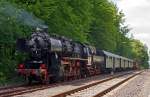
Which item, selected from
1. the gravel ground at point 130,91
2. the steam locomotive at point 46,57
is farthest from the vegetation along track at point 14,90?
the gravel ground at point 130,91

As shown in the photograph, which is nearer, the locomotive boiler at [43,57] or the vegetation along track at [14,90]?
the vegetation along track at [14,90]

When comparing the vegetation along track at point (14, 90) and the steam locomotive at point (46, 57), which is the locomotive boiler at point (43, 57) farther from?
the vegetation along track at point (14, 90)

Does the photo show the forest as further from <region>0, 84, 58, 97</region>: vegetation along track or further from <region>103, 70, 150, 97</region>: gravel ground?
<region>103, 70, 150, 97</region>: gravel ground

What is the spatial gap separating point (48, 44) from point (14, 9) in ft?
9.66

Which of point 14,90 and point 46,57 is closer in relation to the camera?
point 14,90

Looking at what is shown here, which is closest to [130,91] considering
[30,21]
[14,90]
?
[14,90]

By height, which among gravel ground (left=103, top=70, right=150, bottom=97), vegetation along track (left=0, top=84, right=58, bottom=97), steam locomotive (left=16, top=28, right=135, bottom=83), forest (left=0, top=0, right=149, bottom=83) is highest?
forest (left=0, top=0, right=149, bottom=83)

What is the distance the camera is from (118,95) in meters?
20.0

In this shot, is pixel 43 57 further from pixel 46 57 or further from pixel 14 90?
pixel 14 90

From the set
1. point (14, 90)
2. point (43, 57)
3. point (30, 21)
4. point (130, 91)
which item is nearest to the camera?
Result: point (14, 90)

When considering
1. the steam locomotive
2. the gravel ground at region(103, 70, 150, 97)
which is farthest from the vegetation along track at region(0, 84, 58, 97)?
the gravel ground at region(103, 70, 150, 97)

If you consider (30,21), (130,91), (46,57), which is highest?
(30,21)

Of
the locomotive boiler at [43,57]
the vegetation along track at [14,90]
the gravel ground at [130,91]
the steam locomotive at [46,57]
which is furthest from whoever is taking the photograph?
the steam locomotive at [46,57]

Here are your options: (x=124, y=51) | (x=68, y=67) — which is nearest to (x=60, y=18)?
(x=68, y=67)
